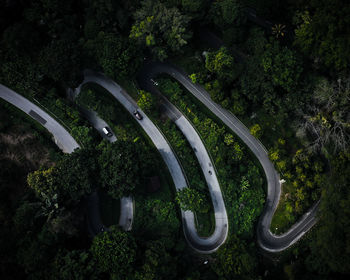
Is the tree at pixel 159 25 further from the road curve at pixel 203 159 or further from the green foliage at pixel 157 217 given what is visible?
the green foliage at pixel 157 217

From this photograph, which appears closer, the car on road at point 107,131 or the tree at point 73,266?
the tree at point 73,266

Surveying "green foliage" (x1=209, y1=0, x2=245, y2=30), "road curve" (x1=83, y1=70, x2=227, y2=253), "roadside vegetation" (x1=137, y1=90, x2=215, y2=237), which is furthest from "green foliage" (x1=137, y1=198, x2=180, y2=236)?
"green foliage" (x1=209, y1=0, x2=245, y2=30)

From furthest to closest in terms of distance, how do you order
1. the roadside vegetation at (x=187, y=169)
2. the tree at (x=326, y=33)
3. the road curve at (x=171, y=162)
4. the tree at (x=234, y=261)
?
1. the road curve at (x=171, y=162)
2. the roadside vegetation at (x=187, y=169)
3. the tree at (x=234, y=261)
4. the tree at (x=326, y=33)

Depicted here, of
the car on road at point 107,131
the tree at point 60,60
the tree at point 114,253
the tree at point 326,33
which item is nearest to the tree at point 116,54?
→ the tree at point 60,60

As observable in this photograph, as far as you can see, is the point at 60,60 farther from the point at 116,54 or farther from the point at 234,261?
the point at 234,261

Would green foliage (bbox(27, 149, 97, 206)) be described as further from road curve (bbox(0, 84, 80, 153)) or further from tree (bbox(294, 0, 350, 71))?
tree (bbox(294, 0, 350, 71))

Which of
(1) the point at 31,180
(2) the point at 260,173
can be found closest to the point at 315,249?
(2) the point at 260,173
